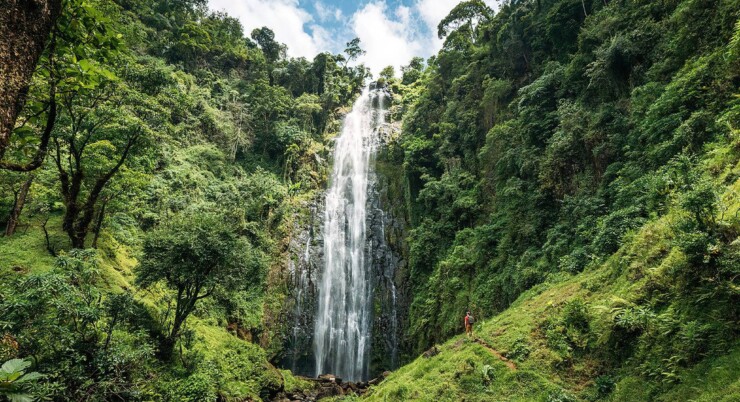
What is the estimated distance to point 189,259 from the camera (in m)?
10.9

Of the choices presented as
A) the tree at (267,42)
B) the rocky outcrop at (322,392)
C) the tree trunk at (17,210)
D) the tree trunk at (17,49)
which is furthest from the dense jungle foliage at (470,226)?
the tree at (267,42)

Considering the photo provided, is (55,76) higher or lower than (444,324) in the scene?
higher

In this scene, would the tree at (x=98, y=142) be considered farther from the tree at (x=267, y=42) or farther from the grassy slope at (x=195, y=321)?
the tree at (x=267, y=42)

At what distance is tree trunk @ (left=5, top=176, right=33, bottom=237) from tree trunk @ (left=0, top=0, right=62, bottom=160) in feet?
43.8

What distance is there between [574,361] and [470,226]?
40.1ft

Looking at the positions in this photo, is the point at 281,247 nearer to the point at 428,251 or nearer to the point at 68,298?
the point at 428,251

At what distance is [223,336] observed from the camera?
15.8 meters

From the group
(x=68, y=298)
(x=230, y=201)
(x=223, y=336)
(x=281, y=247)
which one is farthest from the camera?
(x=281, y=247)

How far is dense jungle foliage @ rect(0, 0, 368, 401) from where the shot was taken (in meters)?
5.62

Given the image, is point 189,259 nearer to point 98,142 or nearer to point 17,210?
point 98,142

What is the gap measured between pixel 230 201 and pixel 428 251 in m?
12.5

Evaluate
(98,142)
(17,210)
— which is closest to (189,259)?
(98,142)

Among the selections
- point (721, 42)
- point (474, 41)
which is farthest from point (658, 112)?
point (474, 41)

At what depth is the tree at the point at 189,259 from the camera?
422 inches
